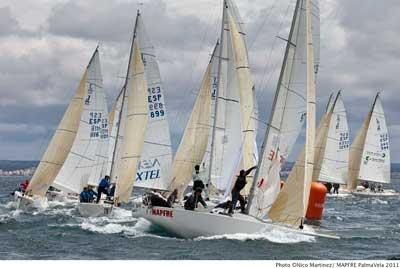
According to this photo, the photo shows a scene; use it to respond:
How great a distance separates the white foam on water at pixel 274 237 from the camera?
74.2ft

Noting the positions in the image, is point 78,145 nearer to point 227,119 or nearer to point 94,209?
point 94,209

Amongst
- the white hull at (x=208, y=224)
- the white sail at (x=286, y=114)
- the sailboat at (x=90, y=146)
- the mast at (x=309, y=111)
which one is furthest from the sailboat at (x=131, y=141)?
the mast at (x=309, y=111)

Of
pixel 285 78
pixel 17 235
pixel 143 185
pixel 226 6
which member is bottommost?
pixel 17 235

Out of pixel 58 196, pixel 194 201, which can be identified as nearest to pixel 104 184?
pixel 58 196

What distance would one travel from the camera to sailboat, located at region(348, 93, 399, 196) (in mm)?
59719

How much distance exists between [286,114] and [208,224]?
12.2ft

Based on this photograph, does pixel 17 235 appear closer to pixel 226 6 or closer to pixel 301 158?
pixel 301 158

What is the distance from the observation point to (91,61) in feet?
125

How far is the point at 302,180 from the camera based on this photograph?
23.7 meters

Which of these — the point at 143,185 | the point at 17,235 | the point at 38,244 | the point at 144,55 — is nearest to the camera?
the point at 38,244

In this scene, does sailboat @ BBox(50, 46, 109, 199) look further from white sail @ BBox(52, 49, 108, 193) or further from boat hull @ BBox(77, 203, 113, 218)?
boat hull @ BBox(77, 203, 113, 218)

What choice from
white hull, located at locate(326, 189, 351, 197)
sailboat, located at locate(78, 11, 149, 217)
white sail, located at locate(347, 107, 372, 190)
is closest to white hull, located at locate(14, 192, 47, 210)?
sailboat, located at locate(78, 11, 149, 217)

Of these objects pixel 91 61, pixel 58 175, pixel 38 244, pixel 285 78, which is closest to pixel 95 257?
pixel 38 244

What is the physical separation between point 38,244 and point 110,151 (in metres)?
18.2
